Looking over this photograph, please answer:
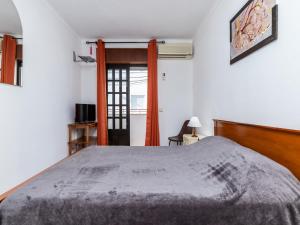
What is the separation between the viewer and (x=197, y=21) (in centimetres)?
343

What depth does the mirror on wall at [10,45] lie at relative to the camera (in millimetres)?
2006

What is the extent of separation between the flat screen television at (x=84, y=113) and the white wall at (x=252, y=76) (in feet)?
7.45

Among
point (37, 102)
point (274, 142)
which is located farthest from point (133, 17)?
point (274, 142)

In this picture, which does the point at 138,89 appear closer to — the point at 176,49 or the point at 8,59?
the point at 176,49

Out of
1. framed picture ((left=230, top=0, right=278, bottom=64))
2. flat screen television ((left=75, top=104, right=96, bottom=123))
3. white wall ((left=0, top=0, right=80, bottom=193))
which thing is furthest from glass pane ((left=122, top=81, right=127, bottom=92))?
framed picture ((left=230, top=0, right=278, bottom=64))

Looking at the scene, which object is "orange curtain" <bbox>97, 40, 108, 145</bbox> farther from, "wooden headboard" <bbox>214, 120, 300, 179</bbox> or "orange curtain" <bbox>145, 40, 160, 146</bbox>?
"wooden headboard" <bbox>214, 120, 300, 179</bbox>

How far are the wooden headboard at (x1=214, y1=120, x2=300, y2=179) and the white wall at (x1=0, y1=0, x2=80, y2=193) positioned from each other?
243 cm

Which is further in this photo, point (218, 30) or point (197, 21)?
point (197, 21)

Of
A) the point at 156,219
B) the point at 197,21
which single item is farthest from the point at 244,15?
the point at 156,219

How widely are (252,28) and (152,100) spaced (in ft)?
8.44

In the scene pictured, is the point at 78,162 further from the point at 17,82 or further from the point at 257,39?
the point at 257,39

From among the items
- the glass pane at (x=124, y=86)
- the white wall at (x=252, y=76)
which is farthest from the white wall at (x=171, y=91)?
the white wall at (x=252, y=76)

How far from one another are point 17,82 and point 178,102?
122 inches

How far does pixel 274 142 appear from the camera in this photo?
52.9 inches
